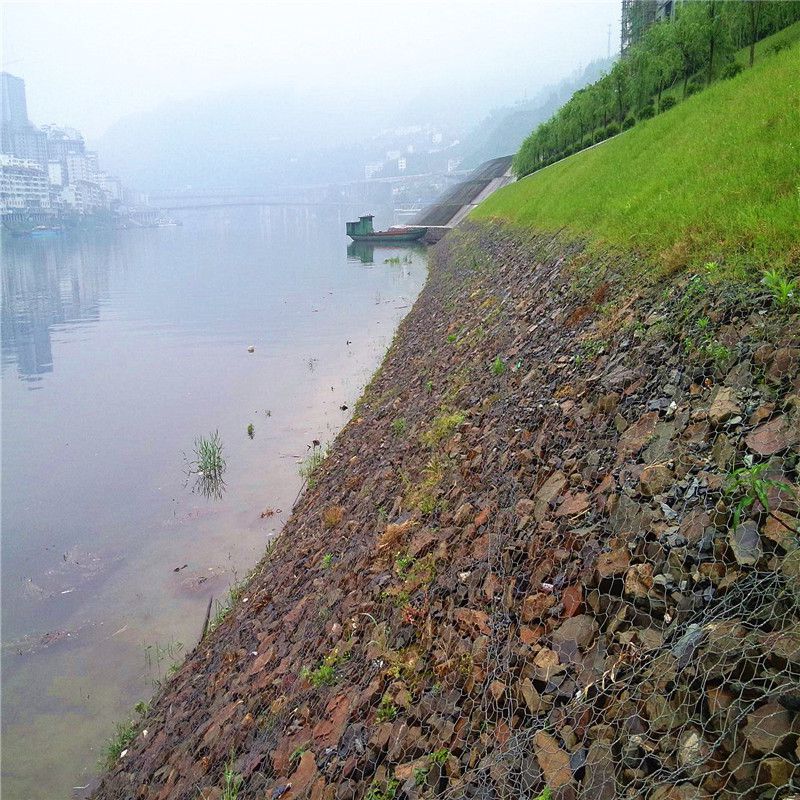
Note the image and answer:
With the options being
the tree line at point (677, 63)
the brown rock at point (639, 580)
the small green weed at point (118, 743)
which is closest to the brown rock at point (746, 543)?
the brown rock at point (639, 580)

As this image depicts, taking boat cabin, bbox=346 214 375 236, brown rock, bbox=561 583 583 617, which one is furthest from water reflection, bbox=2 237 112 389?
boat cabin, bbox=346 214 375 236

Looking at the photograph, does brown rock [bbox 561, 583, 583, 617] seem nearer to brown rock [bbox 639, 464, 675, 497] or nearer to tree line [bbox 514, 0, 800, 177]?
brown rock [bbox 639, 464, 675, 497]

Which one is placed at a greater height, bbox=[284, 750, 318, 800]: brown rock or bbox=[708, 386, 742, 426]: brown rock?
bbox=[708, 386, 742, 426]: brown rock

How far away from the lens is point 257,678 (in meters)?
6.95

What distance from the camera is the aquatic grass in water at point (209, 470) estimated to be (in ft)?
49.3

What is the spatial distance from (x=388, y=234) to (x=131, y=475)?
65.2 m

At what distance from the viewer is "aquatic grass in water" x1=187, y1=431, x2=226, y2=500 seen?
15039 millimetres

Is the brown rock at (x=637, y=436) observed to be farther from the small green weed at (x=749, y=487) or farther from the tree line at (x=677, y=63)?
the tree line at (x=677, y=63)

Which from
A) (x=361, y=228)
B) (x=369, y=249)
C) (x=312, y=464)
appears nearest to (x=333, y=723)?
(x=312, y=464)

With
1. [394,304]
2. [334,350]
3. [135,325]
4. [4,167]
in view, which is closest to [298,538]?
[334,350]

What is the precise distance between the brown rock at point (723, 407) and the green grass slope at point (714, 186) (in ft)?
5.79

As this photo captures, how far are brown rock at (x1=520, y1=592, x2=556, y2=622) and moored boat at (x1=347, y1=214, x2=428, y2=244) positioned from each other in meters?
72.7

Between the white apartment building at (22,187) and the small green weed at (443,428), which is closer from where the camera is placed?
the small green weed at (443,428)

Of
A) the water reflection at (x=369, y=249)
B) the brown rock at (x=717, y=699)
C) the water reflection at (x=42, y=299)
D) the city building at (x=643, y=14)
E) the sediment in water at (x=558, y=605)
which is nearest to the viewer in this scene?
the brown rock at (x=717, y=699)
